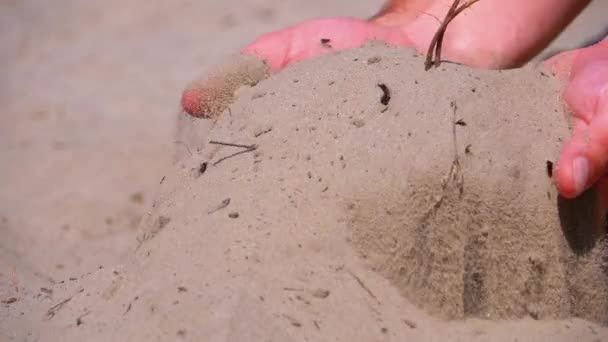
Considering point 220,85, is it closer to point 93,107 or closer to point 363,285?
point 363,285

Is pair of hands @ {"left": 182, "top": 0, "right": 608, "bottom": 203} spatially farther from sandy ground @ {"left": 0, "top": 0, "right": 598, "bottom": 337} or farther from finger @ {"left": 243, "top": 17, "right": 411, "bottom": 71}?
sandy ground @ {"left": 0, "top": 0, "right": 598, "bottom": 337}

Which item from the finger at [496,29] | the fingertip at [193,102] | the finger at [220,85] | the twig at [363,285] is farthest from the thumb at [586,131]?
the fingertip at [193,102]

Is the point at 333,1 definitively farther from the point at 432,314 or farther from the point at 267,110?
the point at 432,314

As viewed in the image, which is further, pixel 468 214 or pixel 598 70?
pixel 598 70

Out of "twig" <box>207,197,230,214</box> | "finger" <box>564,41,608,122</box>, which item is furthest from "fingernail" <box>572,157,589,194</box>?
"twig" <box>207,197,230,214</box>

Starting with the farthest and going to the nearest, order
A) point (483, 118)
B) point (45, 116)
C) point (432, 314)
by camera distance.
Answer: point (45, 116), point (483, 118), point (432, 314)

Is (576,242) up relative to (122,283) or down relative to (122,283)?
down

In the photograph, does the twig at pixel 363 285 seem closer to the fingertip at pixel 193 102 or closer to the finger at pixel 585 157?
the finger at pixel 585 157

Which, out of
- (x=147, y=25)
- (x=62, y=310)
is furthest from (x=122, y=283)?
(x=147, y=25)
